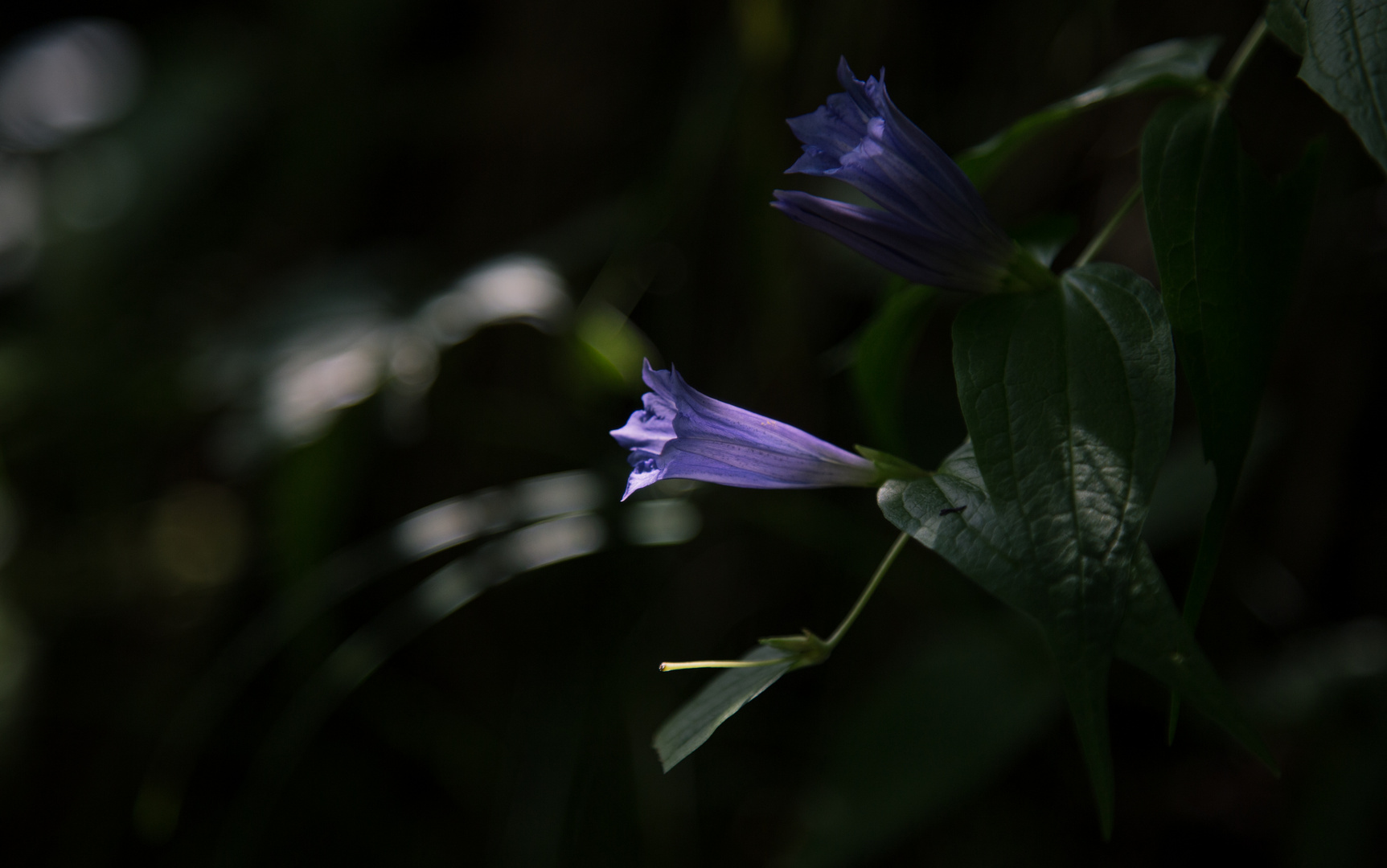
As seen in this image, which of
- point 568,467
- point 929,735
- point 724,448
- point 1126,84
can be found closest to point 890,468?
point 724,448

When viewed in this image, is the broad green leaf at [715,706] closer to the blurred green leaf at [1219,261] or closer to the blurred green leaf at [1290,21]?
the blurred green leaf at [1219,261]

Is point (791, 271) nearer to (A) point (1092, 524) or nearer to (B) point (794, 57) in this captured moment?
(B) point (794, 57)

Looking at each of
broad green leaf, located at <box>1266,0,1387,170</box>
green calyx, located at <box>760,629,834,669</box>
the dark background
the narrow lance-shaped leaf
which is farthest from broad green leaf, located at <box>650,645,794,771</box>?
the dark background

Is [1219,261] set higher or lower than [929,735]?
higher

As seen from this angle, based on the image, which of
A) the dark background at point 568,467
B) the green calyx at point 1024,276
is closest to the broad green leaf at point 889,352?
the green calyx at point 1024,276

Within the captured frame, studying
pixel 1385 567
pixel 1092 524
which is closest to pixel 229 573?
pixel 1092 524

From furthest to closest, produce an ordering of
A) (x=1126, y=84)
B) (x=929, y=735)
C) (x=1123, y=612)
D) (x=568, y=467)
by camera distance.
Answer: (x=568, y=467) → (x=929, y=735) → (x=1126, y=84) → (x=1123, y=612)

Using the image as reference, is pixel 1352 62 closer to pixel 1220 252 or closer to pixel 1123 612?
pixel 1220 252
